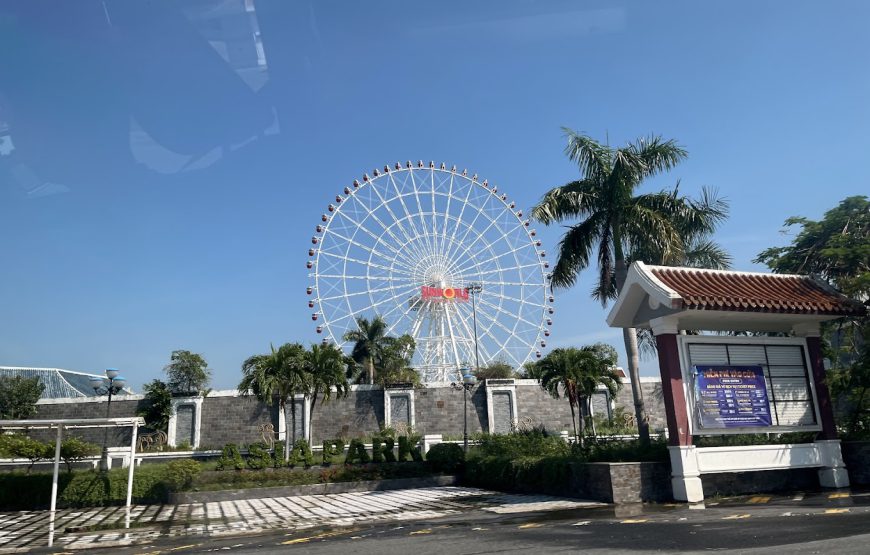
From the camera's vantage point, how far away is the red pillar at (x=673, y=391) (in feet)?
43.8

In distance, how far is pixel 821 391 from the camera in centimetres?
1459

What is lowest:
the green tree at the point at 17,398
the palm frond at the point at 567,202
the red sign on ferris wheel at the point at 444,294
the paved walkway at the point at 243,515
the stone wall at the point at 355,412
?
the paved walkway at the point at 243,515

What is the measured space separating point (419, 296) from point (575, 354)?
18.9 meters

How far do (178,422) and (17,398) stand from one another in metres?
12.3

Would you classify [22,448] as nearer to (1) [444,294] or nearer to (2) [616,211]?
(2) [616,211]

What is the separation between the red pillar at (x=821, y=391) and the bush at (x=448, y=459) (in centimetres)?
1164

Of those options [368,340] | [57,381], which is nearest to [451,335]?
[368,340]

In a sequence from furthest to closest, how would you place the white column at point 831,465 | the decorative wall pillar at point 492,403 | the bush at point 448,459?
the decorative wall pillar at point 492,403 → the bush at point 448,459 → the white column at point 831,465

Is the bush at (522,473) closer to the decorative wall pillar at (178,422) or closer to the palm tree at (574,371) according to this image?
the palm tree at (574,371)

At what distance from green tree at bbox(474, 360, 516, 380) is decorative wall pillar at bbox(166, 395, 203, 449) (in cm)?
2014

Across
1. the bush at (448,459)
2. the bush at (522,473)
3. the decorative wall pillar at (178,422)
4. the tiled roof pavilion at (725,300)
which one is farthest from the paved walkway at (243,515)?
the decorative wall pillar at (178,422)

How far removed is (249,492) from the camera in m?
20.6

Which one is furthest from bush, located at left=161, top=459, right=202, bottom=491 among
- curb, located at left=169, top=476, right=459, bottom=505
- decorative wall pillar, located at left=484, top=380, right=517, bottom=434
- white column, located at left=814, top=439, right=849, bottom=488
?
decorative wall pillar, located at left=484, top=380, right=517, bottom=434

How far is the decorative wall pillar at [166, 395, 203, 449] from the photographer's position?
4159 centimetres
